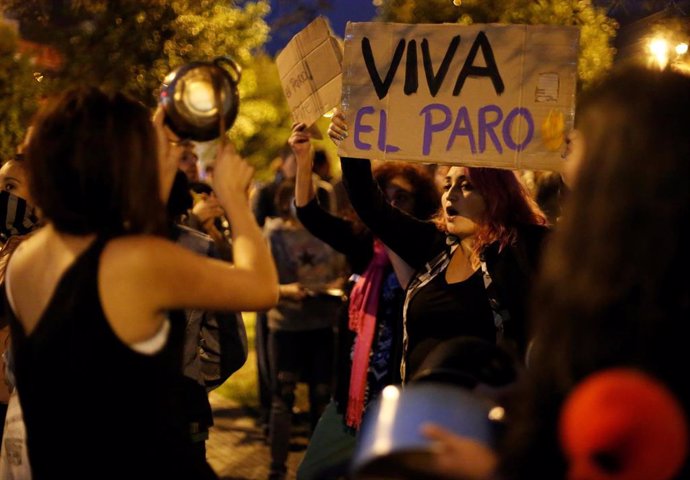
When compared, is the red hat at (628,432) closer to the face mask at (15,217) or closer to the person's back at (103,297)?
the person's back at (103,297)

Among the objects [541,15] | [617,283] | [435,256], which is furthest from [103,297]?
[541,15]

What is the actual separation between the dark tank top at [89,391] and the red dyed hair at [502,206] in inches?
62.7

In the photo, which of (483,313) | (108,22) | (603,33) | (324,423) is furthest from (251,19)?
(483,313)

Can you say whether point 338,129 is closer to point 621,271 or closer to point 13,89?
point 621,271

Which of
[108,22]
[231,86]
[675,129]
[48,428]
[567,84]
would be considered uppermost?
[108,22]

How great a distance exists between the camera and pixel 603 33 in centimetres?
713

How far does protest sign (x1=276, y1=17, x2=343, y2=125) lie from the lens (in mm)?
3596

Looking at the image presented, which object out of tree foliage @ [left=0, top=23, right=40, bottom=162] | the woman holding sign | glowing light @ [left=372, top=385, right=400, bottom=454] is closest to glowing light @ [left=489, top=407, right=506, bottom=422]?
glowing light @ [left=372, top=385, right=400, bottom=454]

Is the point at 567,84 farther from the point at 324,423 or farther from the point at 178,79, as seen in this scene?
the point at 324,423

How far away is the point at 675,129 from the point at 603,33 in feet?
19.6

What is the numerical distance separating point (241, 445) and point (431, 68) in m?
4.05

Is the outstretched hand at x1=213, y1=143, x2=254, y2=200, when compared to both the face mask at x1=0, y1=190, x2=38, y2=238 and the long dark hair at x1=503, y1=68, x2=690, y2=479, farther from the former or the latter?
the face mask at x1=0, y1=190, x2=38, y2=238

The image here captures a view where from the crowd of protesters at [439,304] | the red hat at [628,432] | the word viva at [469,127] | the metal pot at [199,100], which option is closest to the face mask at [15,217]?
the crowd of protesters at [439,304]

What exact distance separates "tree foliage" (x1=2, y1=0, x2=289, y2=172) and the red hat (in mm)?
4489
